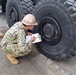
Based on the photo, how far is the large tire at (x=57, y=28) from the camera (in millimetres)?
2145

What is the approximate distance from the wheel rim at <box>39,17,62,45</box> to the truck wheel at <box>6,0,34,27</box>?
17.2 inches

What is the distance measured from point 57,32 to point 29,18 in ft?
1.34

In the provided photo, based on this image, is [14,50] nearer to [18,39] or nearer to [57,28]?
[18,39]

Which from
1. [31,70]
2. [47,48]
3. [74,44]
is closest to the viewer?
[74,44]

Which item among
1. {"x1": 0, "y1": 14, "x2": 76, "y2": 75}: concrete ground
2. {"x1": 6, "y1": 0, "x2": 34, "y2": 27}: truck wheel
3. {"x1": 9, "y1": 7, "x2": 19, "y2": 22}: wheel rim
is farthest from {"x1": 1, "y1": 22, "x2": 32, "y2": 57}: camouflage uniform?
{"x1": 9, "y1": 7, "x2": 19, "y2": 22}: wheel rim

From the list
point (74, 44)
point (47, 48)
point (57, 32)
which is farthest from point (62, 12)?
point (47, 48)

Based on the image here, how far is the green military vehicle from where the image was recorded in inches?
84.4

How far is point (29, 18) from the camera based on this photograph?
2338 mm

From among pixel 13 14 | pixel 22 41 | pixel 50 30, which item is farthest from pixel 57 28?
pixel 13 14

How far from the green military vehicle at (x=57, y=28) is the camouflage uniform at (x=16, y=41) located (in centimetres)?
26

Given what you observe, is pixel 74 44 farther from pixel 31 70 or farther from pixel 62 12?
pixel 31 70

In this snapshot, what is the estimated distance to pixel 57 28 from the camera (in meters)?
2.27

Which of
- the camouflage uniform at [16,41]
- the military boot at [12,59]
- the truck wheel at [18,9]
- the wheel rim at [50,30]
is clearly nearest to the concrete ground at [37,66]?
the military boot at [12,59]

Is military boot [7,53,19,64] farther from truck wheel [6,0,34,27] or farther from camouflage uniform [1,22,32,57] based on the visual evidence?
truck wheel [6,0,34,27]
